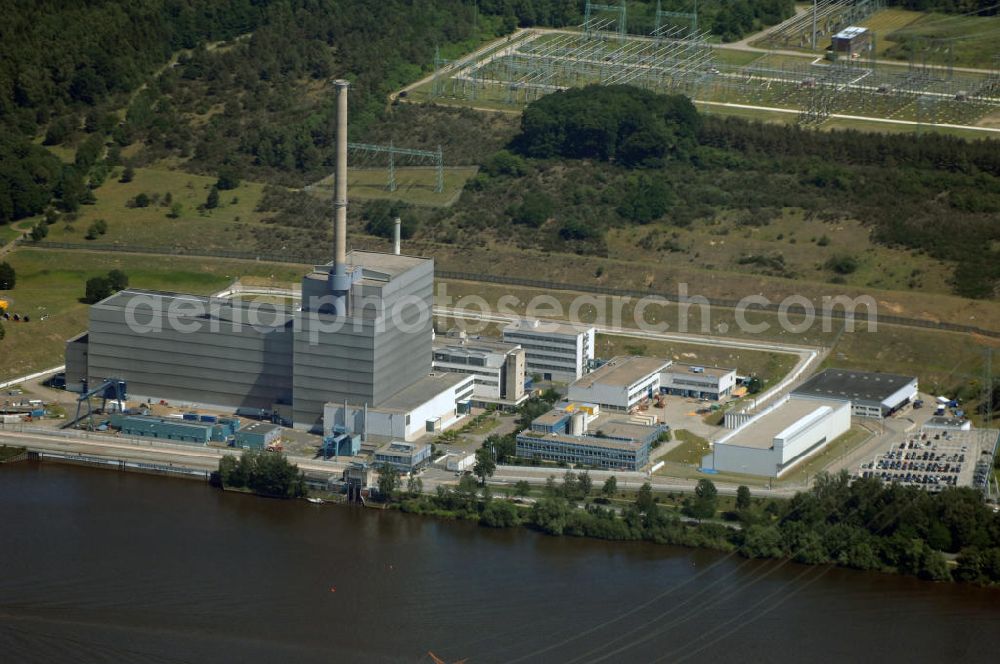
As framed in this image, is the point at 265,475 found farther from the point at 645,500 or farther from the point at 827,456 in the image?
the point at 827,456

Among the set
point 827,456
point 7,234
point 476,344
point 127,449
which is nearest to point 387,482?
point 127,449

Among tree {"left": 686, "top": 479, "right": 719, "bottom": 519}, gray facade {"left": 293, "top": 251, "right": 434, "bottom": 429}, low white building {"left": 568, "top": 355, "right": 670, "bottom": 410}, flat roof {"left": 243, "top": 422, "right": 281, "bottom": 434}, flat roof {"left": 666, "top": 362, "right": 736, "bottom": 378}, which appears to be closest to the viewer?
tree {"left": 686, "top": 479, "right": 719, "bottom": 519}

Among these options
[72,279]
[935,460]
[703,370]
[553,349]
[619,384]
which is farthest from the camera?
[72,279]

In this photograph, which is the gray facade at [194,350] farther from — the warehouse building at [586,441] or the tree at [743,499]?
the tree at [743,499]

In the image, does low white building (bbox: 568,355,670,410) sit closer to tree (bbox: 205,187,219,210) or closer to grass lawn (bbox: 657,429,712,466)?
grass lawn (bbox: 657,429,712,466)

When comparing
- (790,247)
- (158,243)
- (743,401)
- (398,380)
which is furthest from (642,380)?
(158,243)

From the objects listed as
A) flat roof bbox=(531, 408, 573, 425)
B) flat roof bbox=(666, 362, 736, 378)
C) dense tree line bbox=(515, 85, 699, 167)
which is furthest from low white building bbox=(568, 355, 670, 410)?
dense tree line bbox=(515, 85, 699, 167)

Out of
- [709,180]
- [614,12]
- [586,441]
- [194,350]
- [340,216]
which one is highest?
[614,12]
